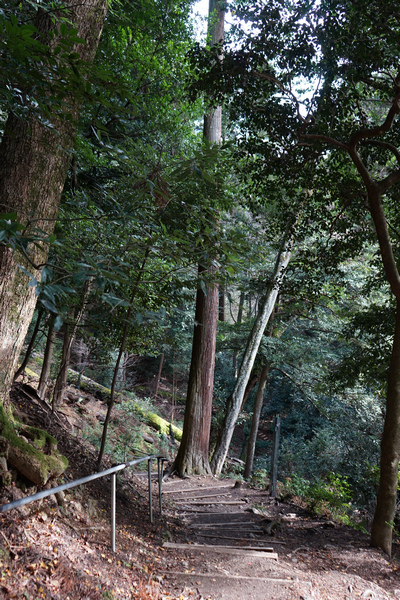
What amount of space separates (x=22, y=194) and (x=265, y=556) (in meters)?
4.02

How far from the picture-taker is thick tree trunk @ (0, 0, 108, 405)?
120 inches

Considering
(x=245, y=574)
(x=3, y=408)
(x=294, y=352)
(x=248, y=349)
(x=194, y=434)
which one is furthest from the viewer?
(x=294, y=352)

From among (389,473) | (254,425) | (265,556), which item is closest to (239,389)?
(254,425)

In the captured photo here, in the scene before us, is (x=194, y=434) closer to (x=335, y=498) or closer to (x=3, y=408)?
(x=335, y=498)

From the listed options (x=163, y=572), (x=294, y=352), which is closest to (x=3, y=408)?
(x=163, y=572)

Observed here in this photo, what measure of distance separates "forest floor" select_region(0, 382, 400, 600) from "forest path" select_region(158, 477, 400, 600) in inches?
0.5

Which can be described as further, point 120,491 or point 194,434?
point 194,434

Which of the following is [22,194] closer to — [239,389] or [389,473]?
[389,473]

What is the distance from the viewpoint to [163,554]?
3.83 meters

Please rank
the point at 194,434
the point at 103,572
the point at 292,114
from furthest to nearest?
the point at 194,434
the point at 292,114
the point at 103,572

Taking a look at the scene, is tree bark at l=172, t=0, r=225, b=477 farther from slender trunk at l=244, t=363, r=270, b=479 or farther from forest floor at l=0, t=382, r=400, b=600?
slender trunk at l=244, t=363, r=270, b=479

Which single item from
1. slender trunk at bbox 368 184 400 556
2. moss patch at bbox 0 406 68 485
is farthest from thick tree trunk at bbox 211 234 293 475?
moss patch at bbox 0 406 68 485

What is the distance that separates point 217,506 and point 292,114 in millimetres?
6409

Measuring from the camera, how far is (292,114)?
5496mm
